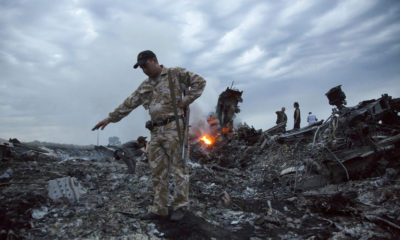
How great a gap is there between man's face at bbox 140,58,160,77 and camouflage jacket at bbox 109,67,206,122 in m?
0.09

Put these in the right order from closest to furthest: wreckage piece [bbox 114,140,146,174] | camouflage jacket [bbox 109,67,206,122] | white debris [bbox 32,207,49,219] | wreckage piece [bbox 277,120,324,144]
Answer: white debris [bbox 32,207,49,219] → camouflage jacket [bbox 109,67,206,122] → wreckage piece [bbox 114,140,146,174] → wreckage piece [bbox 277,120,324,144]

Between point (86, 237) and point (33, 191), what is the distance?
170cm

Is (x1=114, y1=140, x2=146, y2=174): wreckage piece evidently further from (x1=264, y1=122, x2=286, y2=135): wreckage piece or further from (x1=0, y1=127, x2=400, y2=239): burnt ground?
(x1=264, y1=122, x2=286, y2=135): wreckage piece

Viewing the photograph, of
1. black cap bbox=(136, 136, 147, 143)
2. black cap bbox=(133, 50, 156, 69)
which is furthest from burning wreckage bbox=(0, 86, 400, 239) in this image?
black cap bbox=(133, 50, 156, 69)

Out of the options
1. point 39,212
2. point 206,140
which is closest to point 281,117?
point 206,140

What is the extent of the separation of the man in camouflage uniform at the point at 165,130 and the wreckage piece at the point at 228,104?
1180 centimetres

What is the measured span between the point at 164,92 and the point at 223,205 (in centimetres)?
239

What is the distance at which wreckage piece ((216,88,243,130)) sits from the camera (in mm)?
15336

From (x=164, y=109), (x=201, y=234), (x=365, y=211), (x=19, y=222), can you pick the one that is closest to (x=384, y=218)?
(x=365, y=211)

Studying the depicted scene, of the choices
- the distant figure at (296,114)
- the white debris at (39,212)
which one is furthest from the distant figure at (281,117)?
the white debris at (39,212)

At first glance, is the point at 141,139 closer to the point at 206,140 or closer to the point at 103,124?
the point at 103,124

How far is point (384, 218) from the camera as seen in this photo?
3.50 meters

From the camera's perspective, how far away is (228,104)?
15602 millimetres

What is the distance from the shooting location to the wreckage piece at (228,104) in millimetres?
15336
